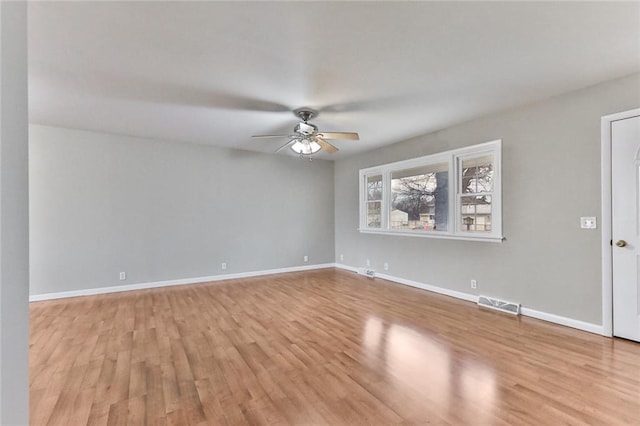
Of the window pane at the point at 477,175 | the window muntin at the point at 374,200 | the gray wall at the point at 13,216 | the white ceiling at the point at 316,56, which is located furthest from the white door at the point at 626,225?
the gray wall at the point at 13,216

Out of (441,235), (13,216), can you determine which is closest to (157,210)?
(13,216)

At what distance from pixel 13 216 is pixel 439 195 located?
479cm

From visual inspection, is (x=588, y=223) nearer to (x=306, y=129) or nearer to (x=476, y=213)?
(x=476, y=213)

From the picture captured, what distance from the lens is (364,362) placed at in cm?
245

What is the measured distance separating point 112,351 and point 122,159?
342 cm

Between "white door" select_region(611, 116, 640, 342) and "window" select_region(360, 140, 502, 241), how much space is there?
110cm

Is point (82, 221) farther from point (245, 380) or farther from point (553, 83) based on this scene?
point (553, 83)

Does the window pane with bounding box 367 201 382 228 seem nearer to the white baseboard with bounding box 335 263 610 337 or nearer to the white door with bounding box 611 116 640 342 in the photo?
the white baseboard with bounding box 335 263 610 337

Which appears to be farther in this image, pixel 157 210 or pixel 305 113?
pixel 157 210

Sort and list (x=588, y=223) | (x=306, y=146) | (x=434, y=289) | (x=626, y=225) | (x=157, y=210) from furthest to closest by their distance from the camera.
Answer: (x=157, y=210)
(x=434, y=289)
(x=306, y=146)
(x=588, y=223)
(x=626, y=225)

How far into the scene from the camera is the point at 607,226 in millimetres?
2959

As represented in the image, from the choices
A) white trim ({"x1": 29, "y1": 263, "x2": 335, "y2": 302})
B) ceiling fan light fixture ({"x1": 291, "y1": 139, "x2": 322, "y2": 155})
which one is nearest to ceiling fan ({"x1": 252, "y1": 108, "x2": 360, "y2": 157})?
ceiling fan light fixture ({"x1": 291, "y1": 139, "x2": 322, "y2": 155})

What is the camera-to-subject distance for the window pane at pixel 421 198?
4625mm

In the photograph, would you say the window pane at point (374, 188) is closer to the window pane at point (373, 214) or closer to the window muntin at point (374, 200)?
the window muntin at point (374, 200)
